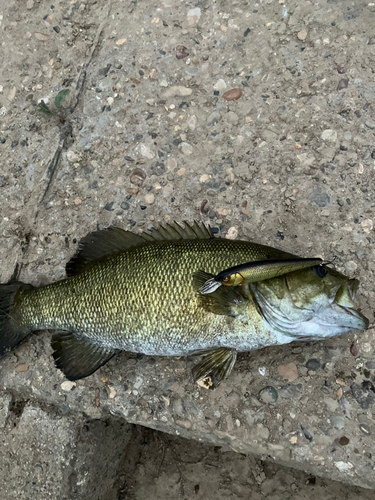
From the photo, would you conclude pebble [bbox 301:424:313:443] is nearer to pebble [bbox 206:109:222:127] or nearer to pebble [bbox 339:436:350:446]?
pebble [bbox 339:436:350:446]

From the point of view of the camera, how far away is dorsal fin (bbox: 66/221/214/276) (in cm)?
215

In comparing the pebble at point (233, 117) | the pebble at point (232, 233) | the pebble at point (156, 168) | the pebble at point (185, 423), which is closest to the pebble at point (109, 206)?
the pebble at point (156, 168)

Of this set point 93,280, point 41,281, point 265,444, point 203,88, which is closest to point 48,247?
point 41,281

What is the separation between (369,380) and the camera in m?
2.13

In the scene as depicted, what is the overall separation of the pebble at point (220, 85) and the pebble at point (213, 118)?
17 cm

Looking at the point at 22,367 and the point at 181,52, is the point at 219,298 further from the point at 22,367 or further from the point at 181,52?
the point at 181,52

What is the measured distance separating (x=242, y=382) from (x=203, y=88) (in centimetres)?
200

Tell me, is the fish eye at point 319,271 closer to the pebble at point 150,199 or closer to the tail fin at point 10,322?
the pebble at point 150,199

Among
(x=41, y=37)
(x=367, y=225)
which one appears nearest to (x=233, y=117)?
(x=367, y=225)

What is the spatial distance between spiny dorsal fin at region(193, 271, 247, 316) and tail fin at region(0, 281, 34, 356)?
1.14m

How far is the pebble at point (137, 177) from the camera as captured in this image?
8.83 feet

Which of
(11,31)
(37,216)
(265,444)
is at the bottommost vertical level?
(265,444)

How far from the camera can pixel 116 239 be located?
7.33ft

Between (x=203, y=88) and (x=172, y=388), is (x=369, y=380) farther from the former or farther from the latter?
(x=203, y=88)
